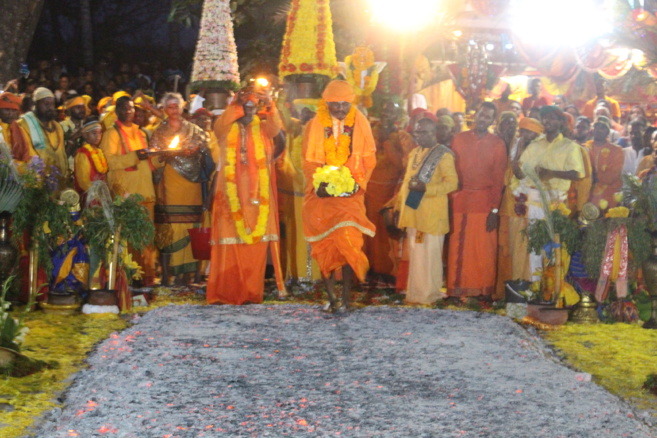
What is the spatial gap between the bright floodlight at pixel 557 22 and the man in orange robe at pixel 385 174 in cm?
909

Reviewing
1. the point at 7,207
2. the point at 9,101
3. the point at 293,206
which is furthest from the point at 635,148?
the point at 7,207

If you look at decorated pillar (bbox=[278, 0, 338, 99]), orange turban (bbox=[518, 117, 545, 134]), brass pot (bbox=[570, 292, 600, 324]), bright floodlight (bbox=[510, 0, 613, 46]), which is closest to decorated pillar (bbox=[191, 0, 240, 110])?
decorated pillar (bbox=[278, 0, 338, 99])

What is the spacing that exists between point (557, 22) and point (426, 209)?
1194cm

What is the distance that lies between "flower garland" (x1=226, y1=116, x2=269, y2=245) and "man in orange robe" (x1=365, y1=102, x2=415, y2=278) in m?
1.65

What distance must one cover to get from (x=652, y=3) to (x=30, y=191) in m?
6.03

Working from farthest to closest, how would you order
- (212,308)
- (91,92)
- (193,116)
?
(91,92) → (193,116) → (212,308)

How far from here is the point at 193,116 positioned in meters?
12.1

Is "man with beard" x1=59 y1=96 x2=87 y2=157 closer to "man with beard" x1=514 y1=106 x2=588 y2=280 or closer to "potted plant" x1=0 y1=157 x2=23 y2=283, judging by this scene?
"potted plant" x1=0 y1=157 x2=23 y2=283

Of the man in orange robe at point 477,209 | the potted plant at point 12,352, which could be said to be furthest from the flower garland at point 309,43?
the potted plant at point 12,352

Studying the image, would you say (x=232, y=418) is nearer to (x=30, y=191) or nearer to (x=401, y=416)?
(x=401, y=416)

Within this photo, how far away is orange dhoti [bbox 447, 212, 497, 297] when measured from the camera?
33.2 feet

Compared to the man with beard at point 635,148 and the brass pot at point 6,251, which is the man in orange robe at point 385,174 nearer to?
the man with beard at point 635,148

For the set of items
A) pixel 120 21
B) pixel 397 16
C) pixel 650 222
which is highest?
pixel 120 21

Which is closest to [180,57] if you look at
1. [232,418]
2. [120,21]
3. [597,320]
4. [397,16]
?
[120,21]
